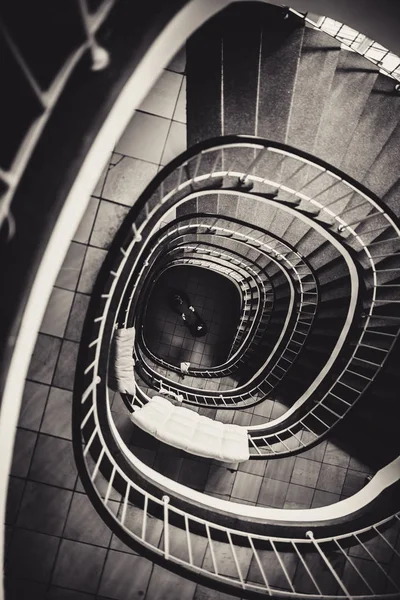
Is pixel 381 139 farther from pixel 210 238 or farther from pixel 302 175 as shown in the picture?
pixel 210 238

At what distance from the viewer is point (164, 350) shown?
10531 mm

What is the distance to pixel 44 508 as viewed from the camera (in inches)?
141

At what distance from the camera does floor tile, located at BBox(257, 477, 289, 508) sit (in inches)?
225

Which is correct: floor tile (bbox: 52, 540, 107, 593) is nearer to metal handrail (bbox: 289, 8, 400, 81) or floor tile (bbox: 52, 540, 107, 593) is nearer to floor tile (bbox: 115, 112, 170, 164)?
floor tile (bbox: 115, 112, 170, 164)

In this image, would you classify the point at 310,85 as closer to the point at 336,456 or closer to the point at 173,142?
the point at 173,142

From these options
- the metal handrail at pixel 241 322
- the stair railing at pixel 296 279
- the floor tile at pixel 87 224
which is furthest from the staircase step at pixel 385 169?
the metal handrail at pixel 241 322

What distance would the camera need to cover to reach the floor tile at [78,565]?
142 inches

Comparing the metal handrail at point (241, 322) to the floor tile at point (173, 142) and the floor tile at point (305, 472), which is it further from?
the floor tile at point (173, 142)

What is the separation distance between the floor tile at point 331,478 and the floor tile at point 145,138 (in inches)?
213

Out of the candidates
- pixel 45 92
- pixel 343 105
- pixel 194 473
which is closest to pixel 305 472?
pixel 194 473

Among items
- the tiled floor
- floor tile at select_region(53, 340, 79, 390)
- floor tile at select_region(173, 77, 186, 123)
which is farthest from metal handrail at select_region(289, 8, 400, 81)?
the tiled floor

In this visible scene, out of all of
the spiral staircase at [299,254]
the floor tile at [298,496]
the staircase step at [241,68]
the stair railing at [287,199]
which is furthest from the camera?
the floor tile at [298,496]

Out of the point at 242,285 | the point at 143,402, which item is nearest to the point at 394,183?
the point at 143,402

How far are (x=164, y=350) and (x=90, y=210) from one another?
24.1 ft
